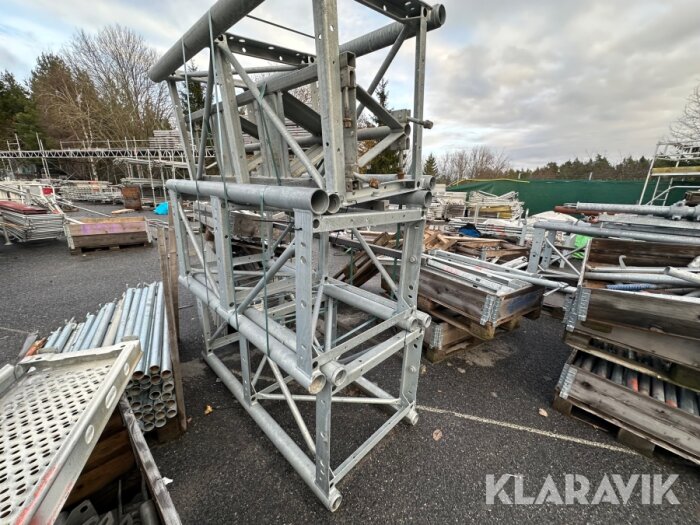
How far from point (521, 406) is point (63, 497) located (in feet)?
12.4

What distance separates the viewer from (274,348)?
1967 millimetres

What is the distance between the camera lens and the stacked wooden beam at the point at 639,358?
7.54 ft

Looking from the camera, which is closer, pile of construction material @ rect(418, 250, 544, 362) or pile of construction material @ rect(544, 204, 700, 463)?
pile of construction material @ rect(544, 204, 700, 463)

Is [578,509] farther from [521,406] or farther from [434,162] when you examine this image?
[434,162]

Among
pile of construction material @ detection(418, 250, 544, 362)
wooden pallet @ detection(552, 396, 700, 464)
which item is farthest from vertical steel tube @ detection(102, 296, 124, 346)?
wooden pallet @ detection(552, 396, 700, 464)

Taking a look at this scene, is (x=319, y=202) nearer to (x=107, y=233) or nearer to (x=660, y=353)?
(x=660, y=353)

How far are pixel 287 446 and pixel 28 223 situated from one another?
10995 mm

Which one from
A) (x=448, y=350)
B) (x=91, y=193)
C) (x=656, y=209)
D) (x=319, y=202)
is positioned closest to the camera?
(x=319, y=202)

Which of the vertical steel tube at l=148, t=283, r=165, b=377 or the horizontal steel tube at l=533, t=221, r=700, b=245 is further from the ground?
the horizontal steel tube at l=533, t=221, r=700, b=245

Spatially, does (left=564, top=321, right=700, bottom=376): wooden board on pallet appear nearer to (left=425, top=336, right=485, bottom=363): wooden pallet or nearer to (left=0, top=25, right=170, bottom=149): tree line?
(left=425, top=336, right=485, bottom=363): wooden pallet

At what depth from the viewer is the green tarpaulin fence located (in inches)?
567

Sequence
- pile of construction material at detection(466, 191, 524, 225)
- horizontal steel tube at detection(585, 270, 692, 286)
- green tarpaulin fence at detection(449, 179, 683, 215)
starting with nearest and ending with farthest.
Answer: horizontal steel tube at detection(585, 270, 692, 286) < green tarpaulin fence at detection(449, 179, 683, 215) < pile of construction material at detection(466, 191, 524, 225)

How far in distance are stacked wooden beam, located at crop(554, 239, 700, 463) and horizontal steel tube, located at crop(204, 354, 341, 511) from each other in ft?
8.43

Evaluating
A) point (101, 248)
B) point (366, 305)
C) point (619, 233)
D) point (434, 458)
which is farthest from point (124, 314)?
point (101, 248)
